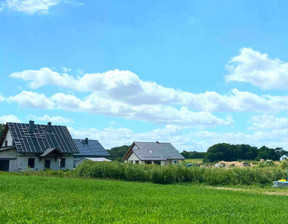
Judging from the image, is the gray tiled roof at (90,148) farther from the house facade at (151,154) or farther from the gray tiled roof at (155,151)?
the gray tiled roof at (155,151)

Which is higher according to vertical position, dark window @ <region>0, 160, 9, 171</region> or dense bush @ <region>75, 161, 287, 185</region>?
dark window @ <region>0, 160, 9, 171</region>

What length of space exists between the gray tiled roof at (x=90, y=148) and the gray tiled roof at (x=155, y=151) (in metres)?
Result: 6.56

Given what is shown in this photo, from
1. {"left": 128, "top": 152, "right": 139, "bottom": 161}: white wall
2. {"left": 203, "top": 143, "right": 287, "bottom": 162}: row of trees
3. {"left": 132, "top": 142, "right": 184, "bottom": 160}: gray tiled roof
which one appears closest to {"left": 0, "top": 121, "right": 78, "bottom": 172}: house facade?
{"left": 128, "top": 152, "right": 139, "bottom": 161}: white wall

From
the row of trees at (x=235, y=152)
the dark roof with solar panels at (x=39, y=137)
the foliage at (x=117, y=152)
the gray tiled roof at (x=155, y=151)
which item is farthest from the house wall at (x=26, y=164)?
the row of trees at (x=235, y=152)

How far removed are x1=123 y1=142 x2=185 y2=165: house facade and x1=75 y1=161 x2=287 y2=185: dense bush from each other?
25223 mm

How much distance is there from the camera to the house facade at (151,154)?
57469mm

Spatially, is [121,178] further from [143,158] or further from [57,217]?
[143,158]

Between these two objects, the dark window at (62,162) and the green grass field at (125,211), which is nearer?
the green grass field at (125,211)

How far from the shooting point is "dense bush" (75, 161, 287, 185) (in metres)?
30.2

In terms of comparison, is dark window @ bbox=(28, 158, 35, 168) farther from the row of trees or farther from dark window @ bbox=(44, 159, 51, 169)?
the row of trees

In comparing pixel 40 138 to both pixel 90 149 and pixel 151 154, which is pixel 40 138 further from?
pixel 151 154

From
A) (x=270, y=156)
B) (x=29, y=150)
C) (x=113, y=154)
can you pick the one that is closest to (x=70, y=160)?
(x=29, y=150)

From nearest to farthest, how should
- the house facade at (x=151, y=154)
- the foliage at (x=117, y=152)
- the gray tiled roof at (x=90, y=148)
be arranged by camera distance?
the house facade at (x=151, y=154), the gray tiled roof at (x=90, y=148), the foliage at (x=117, y=152)

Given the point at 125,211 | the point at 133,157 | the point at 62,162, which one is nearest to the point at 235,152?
the point at 133,157
